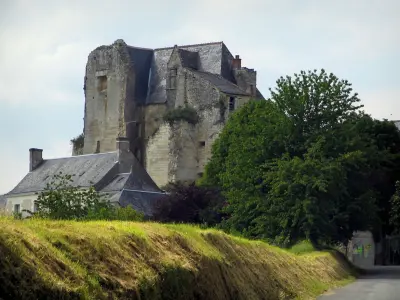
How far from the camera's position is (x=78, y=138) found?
104 metres

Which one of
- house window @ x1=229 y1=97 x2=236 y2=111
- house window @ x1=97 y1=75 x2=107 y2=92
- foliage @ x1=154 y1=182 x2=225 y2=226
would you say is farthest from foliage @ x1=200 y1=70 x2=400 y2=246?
house window @ x1=97 y1=75 x2=107 y2=92

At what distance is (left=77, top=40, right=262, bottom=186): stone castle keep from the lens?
305 feet

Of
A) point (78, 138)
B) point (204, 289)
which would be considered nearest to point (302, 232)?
point (204, 289)

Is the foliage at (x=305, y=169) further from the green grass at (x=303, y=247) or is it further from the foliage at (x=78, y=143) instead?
the foliage at (x=78, y=143)

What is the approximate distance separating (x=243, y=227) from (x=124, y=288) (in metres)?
42.2

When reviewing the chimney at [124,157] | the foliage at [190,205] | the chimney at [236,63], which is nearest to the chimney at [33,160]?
the chimney at [124,157]

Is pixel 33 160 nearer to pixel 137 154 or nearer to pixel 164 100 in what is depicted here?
pixel 137 154

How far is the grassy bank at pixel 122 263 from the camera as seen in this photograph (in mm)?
10305

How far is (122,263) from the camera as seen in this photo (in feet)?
42.6

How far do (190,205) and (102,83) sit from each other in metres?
34.1

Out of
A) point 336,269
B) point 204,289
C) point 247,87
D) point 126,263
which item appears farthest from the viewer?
point 247,87

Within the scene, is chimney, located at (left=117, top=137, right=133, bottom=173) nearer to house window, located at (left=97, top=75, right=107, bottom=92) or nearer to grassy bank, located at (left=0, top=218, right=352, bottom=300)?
house window, located at (left=97, top=75, right=107, bottom=92)

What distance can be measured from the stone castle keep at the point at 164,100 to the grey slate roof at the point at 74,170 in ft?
28.1

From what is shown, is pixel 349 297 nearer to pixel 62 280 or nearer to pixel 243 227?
pixel 62 280
